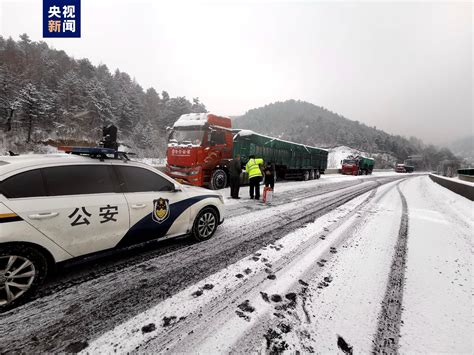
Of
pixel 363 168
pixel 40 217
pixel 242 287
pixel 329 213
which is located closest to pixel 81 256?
pixel 40 217

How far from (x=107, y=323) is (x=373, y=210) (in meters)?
7.63

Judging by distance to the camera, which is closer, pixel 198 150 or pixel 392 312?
pixel 392 312

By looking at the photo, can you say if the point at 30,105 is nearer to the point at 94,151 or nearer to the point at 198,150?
the point at 198,150

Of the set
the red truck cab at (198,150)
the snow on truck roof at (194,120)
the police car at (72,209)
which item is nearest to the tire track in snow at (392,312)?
the police car at (72,209)

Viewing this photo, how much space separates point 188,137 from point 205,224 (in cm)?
572

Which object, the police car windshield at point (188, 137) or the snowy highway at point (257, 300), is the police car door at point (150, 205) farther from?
the police car windshield at point (188, 137)

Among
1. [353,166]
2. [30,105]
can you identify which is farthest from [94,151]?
[30,105]

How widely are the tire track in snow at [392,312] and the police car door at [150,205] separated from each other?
293cm

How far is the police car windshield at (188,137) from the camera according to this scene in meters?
8.80

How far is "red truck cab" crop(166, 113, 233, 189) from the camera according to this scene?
8609 millimetres

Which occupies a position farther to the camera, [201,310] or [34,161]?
[34,161]

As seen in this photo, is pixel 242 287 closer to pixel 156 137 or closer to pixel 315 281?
pixel 315 281

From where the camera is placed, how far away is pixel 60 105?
49.5 meters

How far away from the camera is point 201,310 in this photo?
7.25 feet
